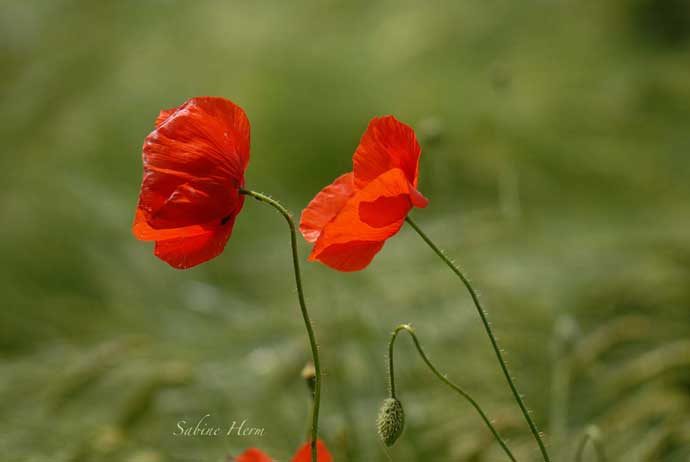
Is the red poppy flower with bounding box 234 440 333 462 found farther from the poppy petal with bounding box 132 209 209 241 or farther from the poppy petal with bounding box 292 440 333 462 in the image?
the poppy petal with bounding box 132 209 209 241

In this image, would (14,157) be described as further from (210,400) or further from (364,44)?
(210,400)

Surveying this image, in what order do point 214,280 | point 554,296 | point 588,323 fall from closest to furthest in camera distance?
1. point 588,323
2. point 554,296
3. point 214,280

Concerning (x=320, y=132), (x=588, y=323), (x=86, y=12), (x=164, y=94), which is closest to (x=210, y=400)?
(x=588, y=323)

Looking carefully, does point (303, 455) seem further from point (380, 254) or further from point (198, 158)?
point (380, 254)

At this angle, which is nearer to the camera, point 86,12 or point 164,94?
point 164,94

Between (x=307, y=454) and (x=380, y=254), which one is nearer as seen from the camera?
(x=307, y=454)

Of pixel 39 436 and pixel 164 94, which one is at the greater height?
pixel 39 436
